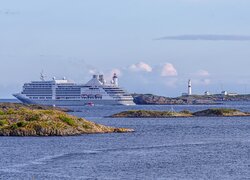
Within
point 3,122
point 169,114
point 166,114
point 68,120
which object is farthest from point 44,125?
point 166,114

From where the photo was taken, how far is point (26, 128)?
9344 cm

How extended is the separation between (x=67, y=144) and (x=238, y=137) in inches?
944

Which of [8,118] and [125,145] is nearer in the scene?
[125,145]

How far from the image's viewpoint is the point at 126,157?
219 feet

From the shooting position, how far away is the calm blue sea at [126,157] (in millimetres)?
54156

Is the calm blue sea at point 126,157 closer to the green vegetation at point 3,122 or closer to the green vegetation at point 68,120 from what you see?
the green vegetation at point 68,120

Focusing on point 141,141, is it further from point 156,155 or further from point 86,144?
point 156,155

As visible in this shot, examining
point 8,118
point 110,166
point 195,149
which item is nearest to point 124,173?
point 110,166

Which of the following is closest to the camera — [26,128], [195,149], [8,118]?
[195,149]

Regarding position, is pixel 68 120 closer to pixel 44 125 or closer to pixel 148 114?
pixel 44 125

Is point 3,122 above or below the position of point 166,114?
below

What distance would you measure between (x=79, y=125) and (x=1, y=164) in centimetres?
3879

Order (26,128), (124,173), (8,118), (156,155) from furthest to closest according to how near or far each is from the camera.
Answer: (8,118) < (26,128) < (156,155) < (124,173)

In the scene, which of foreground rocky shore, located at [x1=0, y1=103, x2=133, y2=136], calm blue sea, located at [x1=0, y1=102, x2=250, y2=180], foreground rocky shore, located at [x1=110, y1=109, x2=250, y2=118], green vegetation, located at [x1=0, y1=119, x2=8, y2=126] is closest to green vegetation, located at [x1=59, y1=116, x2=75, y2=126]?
foreground rocky shore, located at [x1=0, y1=103, x2=133, y2=136]
